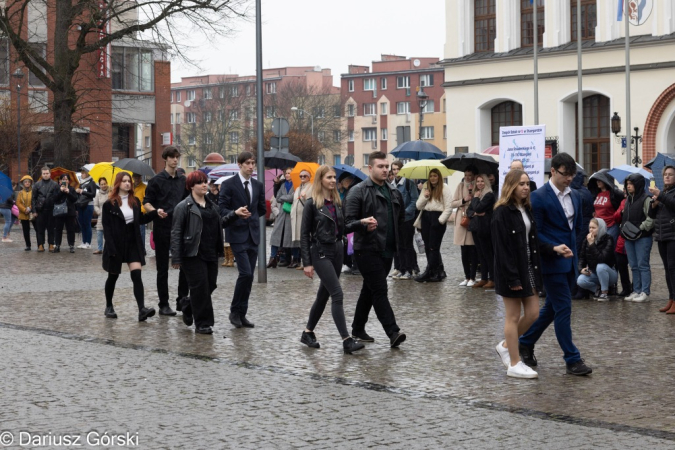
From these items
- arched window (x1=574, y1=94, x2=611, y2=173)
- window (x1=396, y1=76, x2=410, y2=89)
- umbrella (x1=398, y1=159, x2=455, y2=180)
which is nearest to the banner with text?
umbrella (x1=398, y1=159, x2=455, y2=180)

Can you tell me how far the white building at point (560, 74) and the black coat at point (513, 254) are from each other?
113ft

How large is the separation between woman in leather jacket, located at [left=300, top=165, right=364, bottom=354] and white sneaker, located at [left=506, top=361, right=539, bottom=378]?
1.89 m

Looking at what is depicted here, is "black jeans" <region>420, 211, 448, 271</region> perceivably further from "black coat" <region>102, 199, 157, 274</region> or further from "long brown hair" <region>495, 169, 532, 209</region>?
"long brown hair" <region>495, 169, 532, 209</region>

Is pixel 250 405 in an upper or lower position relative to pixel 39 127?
lower

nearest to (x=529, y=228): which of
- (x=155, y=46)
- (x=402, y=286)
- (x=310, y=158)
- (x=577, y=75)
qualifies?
(x=402, y=286)

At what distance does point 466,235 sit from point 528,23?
3074 cm

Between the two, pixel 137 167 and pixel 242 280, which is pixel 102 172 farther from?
pixel 242 280

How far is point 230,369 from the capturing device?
31.9ft

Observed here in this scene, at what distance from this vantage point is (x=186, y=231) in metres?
12.0

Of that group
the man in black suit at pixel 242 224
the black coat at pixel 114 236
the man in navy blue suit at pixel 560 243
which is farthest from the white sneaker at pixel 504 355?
the black coat at pixel 114 236

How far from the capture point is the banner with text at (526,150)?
17203 millimetres

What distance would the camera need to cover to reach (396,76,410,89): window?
412 ft

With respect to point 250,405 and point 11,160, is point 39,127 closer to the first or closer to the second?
point 11,160

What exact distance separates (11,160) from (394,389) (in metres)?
48.9
